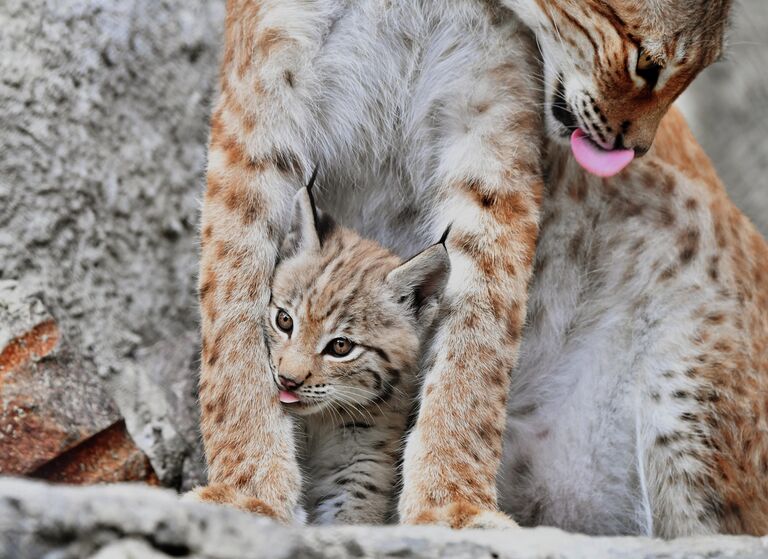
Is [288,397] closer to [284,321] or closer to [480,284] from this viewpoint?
[284,321]

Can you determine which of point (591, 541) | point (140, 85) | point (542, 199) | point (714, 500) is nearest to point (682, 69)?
point (542, 199)

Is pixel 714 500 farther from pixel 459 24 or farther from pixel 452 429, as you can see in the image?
pixel 459 24

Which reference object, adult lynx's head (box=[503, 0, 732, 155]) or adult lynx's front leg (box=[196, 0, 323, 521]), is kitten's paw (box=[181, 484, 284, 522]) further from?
adult lynx's head (box=[503, 0, 732, 155])

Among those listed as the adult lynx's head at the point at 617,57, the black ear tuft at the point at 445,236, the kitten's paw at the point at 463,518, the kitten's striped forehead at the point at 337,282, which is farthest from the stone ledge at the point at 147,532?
the adult lynx's head at the point at 617,57

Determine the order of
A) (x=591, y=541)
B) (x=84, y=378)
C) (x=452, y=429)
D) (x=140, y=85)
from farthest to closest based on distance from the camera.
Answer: (x=140, y=85) < (x=84, y=378) < (x=452, y=429) < (x=591, y=541)

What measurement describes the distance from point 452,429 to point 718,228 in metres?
1.46

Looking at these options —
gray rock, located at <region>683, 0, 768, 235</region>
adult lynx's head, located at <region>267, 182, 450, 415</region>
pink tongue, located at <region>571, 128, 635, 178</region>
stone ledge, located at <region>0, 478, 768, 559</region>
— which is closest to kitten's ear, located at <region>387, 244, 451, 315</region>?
adult lynx's head, located at <region>267, 182, 450, 415</region>

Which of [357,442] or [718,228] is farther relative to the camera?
[718,228]

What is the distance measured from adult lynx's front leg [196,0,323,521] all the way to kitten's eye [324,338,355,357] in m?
0.26

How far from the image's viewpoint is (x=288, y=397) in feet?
11.5

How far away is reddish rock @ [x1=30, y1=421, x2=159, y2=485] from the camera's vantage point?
439 centimetres

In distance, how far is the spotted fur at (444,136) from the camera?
3.71 metres

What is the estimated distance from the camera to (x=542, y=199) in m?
4.20

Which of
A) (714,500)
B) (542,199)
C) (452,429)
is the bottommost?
(714,500)
